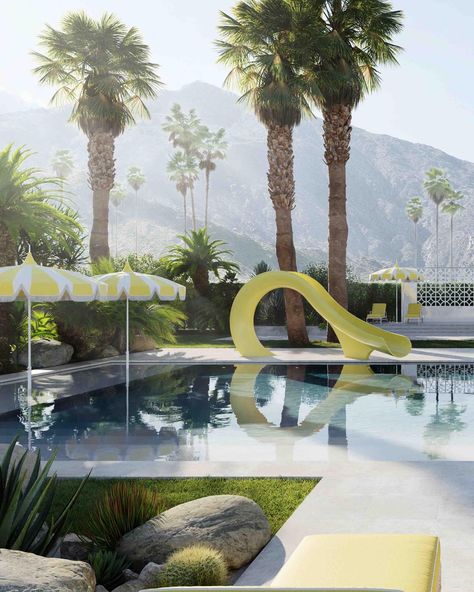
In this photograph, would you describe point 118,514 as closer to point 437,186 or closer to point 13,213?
point 13,213

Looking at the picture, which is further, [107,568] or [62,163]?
[62,163]

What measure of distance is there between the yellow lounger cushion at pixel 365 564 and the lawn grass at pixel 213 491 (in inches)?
93.2

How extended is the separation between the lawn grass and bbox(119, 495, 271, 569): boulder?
0.70 meters

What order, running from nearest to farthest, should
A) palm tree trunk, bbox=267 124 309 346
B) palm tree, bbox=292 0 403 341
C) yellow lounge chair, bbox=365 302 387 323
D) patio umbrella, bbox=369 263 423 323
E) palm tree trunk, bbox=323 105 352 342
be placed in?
1. palm tree, bbox=292 0 403 341
2. palm tree trunk, bbox=267 124 309 346
3. palm tree trunk, bbox=323 105 352 342
4. yellow lounge chair, bbox=365 302 387 323
5. patio umbrella, bbox=369 263 423 323

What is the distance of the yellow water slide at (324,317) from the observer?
65.6 ft

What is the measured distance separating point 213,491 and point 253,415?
5.49 metres

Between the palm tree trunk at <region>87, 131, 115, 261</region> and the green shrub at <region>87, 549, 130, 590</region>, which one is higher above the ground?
the palm tree trunk at <region>87, 131, 115, 261</region>

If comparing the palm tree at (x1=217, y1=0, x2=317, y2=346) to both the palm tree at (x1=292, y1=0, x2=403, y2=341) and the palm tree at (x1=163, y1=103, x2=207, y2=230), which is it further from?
the palm tree at (x1=163, y1=103, x2=207, y2=230)

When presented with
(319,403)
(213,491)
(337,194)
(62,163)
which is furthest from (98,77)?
(62,163)

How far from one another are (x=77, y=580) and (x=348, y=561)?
136cm

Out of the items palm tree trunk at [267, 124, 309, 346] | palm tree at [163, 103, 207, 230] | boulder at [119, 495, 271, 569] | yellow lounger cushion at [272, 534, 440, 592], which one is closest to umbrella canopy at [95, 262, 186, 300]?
palm tree trunk at [267, 124, 309, 346]

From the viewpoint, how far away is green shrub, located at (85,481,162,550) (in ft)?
19.3

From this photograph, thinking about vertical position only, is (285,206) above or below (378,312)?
above

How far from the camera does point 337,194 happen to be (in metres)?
24.4
